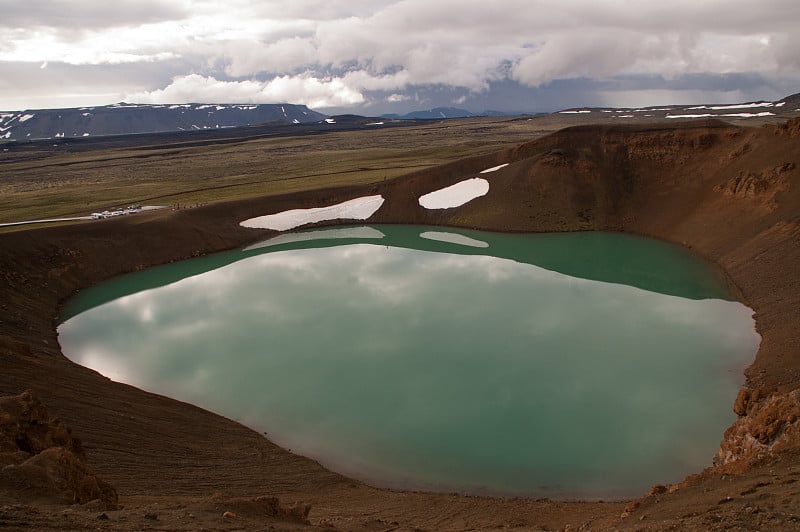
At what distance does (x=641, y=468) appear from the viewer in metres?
15.5

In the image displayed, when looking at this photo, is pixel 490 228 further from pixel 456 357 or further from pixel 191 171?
pixel 191 171

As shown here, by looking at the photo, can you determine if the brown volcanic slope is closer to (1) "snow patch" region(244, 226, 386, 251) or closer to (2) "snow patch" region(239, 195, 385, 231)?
(2) "snow patch" region(239, 195, 385, 231)

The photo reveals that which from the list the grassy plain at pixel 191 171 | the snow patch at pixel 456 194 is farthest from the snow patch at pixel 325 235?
the grassy plain at pixel 191 171

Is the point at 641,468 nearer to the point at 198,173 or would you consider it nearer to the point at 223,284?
the point at 223,284

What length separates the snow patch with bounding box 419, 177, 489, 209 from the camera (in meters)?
52.2

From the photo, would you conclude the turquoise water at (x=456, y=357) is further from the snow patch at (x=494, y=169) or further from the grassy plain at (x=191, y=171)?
the grassy plain at (x=191, y=171)

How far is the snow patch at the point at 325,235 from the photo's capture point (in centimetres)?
4728

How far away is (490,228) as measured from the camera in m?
48.3

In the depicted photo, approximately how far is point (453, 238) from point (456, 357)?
25089mm

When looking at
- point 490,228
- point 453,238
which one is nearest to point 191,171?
point 453,238

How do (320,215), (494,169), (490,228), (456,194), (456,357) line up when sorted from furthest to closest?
1. (494,169)
2. (456,194)
3. (320,215)
4. (490,228)
5. (456,357)

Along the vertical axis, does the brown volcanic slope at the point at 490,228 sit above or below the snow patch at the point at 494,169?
below

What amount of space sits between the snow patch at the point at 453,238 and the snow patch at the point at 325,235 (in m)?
4.18

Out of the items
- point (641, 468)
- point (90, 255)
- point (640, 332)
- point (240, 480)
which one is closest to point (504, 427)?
point (641, 468)
